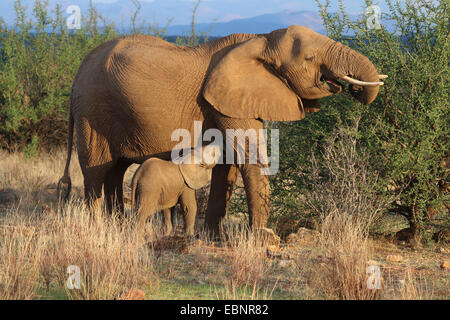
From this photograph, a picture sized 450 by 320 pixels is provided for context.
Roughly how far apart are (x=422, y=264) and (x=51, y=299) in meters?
3.79

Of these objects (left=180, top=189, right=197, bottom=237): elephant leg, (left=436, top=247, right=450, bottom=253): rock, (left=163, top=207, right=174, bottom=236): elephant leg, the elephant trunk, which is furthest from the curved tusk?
(left=163, top=207, right=174, bottom=236): elephant leg

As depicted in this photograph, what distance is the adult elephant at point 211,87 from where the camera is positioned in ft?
23.3

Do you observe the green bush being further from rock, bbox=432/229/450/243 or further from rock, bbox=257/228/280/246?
rock, bbox=257/228/280/246

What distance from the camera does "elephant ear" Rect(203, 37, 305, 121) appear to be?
7.28 metres

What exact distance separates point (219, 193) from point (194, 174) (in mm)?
444

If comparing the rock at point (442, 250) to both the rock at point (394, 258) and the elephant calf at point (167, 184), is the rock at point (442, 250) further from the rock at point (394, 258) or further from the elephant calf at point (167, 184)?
the elephant calf at point (167, 184)

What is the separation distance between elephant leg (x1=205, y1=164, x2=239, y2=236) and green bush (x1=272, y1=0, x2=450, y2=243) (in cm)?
83

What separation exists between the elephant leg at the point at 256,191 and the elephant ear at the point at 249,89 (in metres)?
0.58

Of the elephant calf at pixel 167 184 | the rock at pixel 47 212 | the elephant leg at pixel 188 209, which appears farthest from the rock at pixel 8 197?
the elephant leg at pixel 188 209

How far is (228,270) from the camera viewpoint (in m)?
6.55

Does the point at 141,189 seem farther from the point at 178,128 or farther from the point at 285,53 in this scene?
the point at 285,53

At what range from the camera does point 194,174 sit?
782cm
